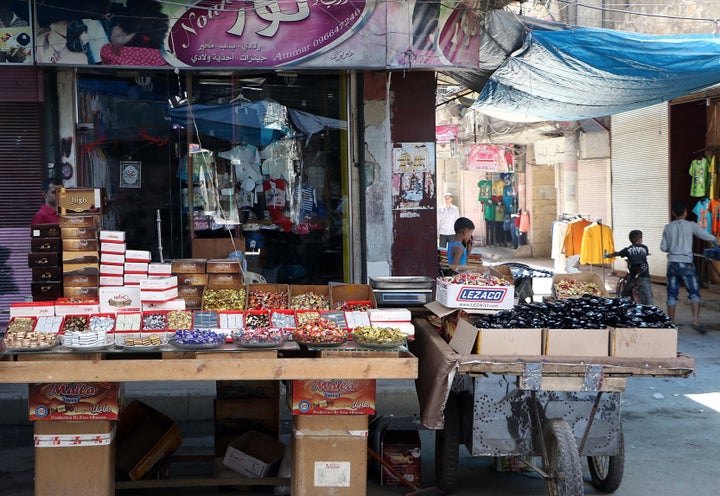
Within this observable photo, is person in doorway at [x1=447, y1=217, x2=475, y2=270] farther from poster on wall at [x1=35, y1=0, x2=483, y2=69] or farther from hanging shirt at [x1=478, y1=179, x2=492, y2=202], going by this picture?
hanging shirt at [x1=478, y1=179, x2=492, y2=202]

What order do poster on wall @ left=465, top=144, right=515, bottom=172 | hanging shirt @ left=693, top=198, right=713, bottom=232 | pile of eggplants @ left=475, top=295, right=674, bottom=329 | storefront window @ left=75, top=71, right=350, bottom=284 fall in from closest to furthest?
pile of eggplants @ left=475, top=295, right=674, bottom=329
storefront window @ left=75, top=71, right=350, bottom=284
hanging shirt @ left=693, top=198, right=713, bottom=232
poster on wall @ left=465, top=144, right=515, bottom=172

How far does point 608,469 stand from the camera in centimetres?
602

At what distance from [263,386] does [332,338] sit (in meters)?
1.26

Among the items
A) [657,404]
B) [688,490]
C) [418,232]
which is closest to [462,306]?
[688,490]

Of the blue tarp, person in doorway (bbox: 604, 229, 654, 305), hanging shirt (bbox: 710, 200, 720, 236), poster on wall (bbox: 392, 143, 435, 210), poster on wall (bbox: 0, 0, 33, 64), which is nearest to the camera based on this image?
poster on wall (bbox: 0, 0, 33, 64)

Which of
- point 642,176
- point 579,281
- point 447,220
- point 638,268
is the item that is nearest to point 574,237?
point 642,176

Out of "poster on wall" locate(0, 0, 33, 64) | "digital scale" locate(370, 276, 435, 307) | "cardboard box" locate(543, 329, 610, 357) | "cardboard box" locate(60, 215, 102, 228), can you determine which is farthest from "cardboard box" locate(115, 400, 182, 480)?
"poster on wall" locate(0, 0, 33, 64)

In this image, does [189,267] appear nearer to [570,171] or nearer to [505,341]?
[505,341]

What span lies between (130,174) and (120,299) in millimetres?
4094

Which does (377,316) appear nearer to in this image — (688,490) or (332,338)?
(332,338)

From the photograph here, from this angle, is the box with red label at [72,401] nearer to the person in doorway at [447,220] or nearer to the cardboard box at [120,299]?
the cardboard box at [120,299]

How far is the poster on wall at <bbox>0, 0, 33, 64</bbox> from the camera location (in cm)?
857

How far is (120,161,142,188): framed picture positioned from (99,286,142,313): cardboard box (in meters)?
3.82

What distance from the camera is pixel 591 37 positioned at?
31.8 ft
